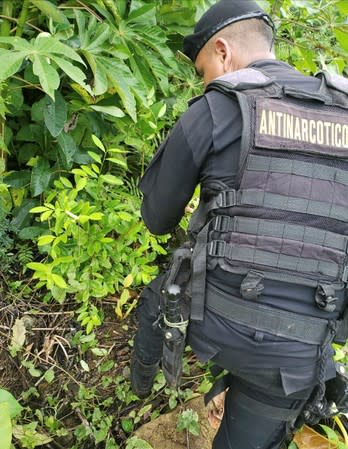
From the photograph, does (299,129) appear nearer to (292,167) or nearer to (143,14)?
(292,167)

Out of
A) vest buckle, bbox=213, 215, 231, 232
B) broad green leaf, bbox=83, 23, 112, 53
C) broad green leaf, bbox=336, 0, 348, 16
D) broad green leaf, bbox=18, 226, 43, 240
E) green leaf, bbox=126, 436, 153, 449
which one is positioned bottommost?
green leaf, bbox=126, 436, 153, 449

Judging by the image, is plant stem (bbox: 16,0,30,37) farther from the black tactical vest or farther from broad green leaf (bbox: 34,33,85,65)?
the black tactical vest

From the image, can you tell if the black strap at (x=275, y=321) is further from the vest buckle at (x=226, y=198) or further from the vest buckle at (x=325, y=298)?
the vest buckle at (x=226, y=198)

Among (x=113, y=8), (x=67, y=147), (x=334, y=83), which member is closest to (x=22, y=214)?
(x=67, y=147)

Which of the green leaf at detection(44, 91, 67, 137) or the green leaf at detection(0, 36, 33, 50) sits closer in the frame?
the green leaf at detection(0, 36, 33, 50)

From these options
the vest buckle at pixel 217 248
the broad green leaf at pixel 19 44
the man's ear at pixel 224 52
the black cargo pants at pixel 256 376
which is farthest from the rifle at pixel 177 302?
the broad green leaf at pixel 19 44

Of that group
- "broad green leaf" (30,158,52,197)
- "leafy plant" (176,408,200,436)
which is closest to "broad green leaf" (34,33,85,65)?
"broad green leaf" (30,158,52,197)

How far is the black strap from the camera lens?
127 centimetres

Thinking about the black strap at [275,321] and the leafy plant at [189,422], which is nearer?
the black strap at [275,321]

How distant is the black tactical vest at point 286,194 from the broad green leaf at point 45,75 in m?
0.50

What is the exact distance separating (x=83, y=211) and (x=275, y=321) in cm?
81

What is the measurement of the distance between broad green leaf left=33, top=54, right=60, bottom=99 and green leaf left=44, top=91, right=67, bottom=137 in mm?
334

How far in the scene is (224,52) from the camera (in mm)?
1466

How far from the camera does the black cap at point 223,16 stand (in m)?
1.46
